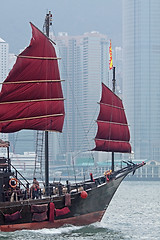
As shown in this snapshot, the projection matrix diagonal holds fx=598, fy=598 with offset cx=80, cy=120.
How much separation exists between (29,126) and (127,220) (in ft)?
42.0

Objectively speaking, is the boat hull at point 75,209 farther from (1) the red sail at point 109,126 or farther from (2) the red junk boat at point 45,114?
(1) the red sail at point 109,126

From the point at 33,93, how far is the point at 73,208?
7.34 metres

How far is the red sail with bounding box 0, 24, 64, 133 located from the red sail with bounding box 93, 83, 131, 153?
6.72 metres

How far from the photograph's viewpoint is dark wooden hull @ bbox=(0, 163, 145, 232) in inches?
1258

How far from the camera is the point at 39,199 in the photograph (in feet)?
107

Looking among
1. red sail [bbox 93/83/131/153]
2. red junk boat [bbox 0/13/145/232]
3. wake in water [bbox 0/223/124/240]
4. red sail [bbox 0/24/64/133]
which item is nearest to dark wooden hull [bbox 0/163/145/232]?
red junk boat [bbox 0/13/145/232]

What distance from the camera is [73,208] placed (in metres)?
34.3

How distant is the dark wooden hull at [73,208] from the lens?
31953 millimetres

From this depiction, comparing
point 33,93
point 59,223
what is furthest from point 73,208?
point 33,93

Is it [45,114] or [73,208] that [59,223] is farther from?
[45,114]

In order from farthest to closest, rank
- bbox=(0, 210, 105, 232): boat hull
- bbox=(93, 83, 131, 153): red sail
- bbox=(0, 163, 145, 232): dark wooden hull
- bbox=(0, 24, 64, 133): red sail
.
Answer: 1. bbox=(93, 83, 131, 153): red sail
2. bbox=(0, 24, 64, 133): red sail
3. bbox=(0, 210, 105, 232): boat hull
4. bbox=(0, 163, 145, 232): dark wooden hull

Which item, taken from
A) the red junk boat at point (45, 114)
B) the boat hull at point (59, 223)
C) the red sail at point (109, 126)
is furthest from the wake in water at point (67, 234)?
the red sail at point (109, 126)

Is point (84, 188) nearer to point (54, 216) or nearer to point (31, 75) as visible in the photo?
point (54, 216)

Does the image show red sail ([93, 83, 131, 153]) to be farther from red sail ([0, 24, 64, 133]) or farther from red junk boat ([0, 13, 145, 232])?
red sail ([0, 24, 64, 133])
